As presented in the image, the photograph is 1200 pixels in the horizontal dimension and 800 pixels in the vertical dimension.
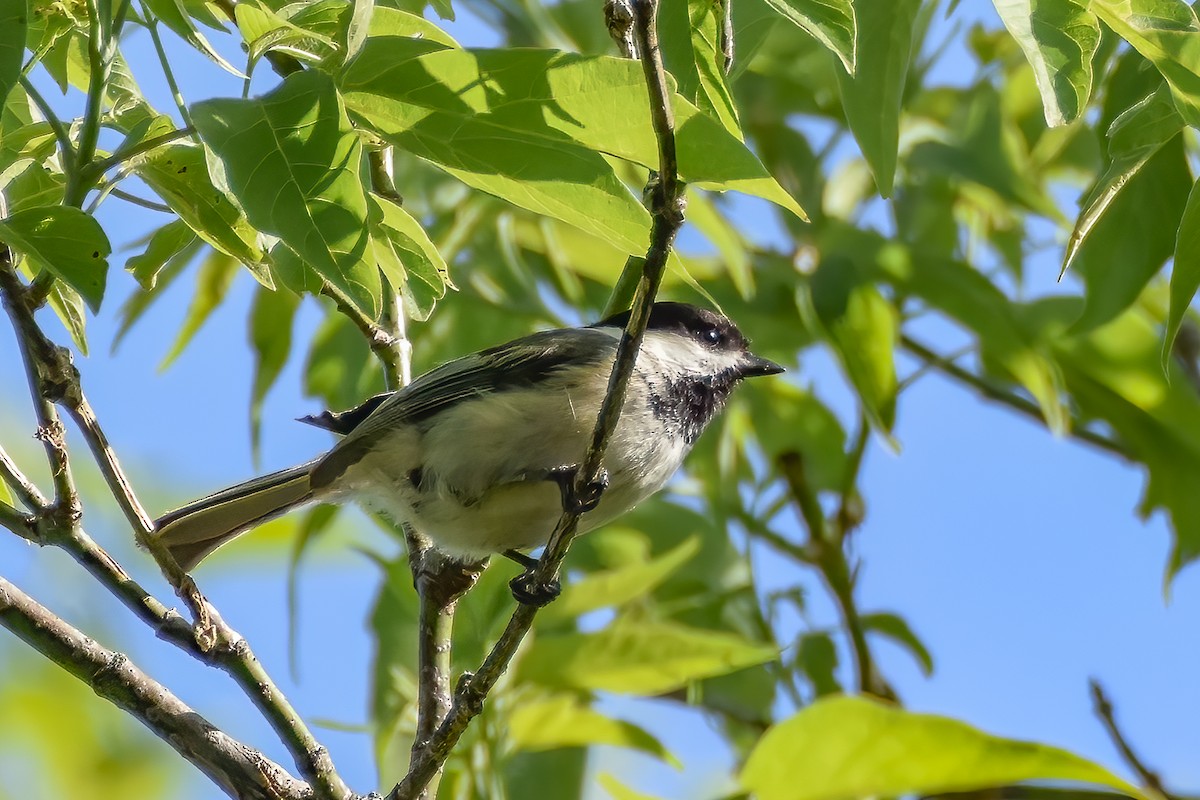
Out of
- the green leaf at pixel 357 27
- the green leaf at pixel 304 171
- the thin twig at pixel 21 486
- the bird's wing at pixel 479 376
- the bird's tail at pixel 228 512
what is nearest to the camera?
the green leaf at pixel 357 27

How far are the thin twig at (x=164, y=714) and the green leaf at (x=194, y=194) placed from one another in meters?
0.57

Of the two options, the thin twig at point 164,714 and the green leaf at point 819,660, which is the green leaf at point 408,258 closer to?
Answer: the thin twig at point 164,714

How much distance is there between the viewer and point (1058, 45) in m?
1.38

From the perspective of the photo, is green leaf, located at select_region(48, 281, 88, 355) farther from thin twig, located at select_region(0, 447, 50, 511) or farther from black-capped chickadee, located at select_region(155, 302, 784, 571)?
black-capped chickadee, located at select_region(155, 302, 784, 571)

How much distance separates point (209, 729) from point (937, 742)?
3.26 ft

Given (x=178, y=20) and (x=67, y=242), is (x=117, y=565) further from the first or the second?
(x=178, y=20)

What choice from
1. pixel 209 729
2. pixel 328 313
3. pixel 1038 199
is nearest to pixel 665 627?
pixel 209 729

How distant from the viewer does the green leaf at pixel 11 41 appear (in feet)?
4.25

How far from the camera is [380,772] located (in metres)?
2.38

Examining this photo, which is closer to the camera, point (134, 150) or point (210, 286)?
point (134, 150)

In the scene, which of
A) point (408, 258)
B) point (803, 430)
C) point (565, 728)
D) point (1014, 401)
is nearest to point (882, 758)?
point (408, 258)

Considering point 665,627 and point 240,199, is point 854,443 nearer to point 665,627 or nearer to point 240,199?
point 665,627

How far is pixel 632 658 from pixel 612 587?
17 cm

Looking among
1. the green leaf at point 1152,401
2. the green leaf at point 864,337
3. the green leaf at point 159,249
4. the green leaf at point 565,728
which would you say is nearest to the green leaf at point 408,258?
the green leaf at point 159,249
